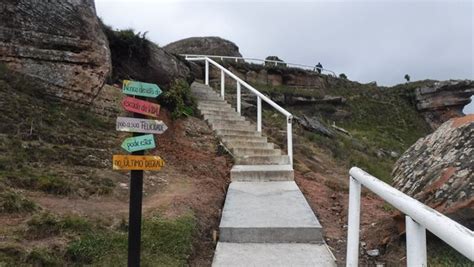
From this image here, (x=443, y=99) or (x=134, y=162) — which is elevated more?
(x=443, y=99)

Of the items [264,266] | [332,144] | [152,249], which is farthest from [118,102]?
[332,144]

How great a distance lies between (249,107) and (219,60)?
8.74 m

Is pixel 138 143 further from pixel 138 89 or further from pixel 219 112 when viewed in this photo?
pixel 219 112

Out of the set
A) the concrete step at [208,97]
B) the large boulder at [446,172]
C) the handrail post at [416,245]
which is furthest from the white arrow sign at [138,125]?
the concrete step at [208,97]

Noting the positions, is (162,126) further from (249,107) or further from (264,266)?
(249,107)

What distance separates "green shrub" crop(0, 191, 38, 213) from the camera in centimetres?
399

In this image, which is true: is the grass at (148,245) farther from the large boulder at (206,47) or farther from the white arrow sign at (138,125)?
the large boulder at (206,47)

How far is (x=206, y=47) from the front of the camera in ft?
93.7

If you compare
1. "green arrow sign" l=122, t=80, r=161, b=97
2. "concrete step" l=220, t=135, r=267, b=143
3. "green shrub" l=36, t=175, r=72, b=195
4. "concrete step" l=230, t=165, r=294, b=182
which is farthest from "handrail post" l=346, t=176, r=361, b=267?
"concrete step" l=220, t=135, r=267, b=143

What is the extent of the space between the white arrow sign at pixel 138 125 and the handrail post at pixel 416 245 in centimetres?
224

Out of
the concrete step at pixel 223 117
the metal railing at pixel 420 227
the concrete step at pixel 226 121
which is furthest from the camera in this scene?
the concrete step at pixel 223 117

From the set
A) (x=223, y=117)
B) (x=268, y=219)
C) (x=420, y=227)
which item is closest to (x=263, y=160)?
(x=223, y=117)

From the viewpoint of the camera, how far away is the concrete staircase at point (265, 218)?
4.31 m

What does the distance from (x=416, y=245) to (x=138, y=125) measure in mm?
2353
